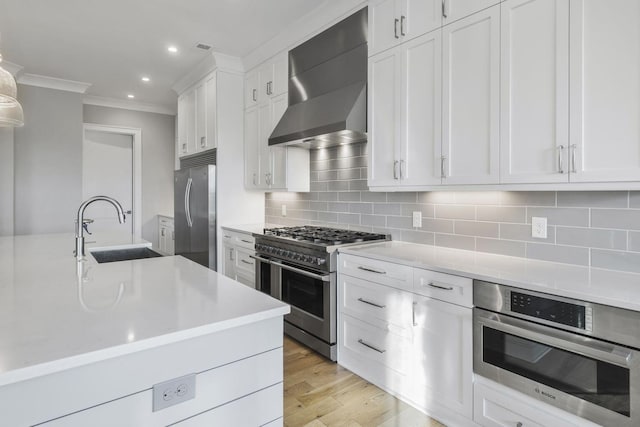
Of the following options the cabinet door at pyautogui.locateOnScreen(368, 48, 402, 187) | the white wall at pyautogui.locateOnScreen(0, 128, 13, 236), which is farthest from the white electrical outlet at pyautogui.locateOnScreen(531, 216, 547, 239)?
the white wall at pyautogui.locateOnScreen(0, 128, 13, 236)

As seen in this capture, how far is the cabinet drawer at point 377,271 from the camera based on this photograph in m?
2.12

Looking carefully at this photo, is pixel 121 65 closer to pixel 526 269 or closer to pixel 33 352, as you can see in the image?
pixel 33 352

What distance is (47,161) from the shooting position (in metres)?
4.87

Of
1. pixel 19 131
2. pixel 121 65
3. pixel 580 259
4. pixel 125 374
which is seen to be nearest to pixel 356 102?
pixel 580 259

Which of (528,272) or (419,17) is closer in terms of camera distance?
(528,272)

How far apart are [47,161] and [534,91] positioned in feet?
18.4

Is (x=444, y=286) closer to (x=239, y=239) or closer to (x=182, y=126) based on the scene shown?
(x=239, y=239)

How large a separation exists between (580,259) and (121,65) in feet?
16.0

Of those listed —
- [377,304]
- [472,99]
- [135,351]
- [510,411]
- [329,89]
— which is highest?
[329,89]

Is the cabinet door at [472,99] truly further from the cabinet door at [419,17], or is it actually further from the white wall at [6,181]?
the white wall at [6,181]

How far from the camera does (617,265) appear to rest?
1776 mm

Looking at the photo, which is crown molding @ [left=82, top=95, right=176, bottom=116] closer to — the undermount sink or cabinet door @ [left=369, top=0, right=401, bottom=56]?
the undermount sink

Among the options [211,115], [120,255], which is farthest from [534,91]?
[211,115]

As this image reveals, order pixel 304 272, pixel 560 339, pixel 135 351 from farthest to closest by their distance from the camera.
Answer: pixel 304 272 < pixel 560 339 < pixel 135 351
